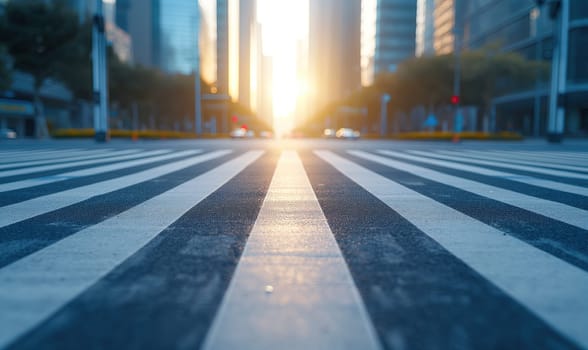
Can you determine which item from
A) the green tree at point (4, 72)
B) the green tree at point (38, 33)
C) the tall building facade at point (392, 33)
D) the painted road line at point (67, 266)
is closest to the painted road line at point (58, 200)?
the painted road line at point (67, 266)

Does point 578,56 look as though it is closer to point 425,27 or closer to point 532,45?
A: point 532,45

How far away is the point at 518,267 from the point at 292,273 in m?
1.28

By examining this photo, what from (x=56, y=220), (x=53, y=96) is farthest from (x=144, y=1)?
(x=56, y=220)

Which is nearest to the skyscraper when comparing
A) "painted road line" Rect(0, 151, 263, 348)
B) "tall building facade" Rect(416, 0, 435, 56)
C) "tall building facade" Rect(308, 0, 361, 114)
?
"tall building facade" Rect(308, 0, 361, 114)

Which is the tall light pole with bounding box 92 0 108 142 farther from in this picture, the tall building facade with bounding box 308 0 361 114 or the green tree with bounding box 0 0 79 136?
the tall building facade with bounding box 308 0 361 114

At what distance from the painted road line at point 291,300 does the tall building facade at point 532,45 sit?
127ft

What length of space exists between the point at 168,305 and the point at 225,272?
1.46 feet

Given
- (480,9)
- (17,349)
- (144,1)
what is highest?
(144,1)

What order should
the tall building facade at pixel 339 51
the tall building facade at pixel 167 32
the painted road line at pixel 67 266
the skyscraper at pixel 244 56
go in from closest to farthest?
the painted road line at pixel 67 266, the tall building facade at pixel 167 32, the tall building facade at pixel 339 51, the skyscraper at pixel 244 56

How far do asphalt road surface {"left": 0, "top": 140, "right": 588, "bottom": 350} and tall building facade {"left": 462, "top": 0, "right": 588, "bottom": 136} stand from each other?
124ft

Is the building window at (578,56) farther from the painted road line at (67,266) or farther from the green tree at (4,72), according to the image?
the green tree at (4,72)

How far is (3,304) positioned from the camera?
1.82 metres

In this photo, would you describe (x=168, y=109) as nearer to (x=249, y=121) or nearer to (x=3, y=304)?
(x=249, y=121)

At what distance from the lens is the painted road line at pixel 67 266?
174 centimetres
